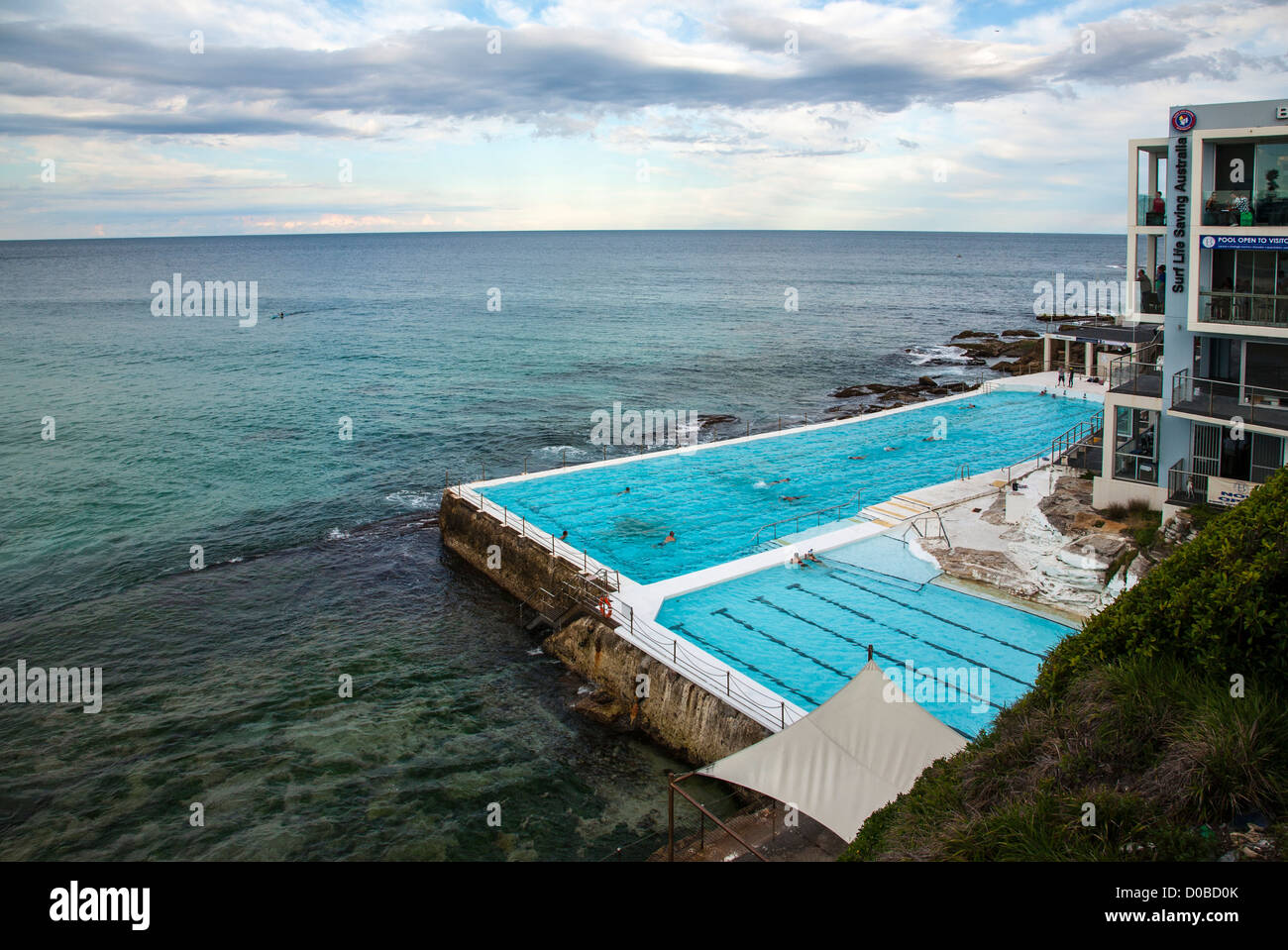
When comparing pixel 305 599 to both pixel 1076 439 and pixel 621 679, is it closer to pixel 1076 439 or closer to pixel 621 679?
pixel 621 679

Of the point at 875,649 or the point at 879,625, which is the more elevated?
the point at 879,625

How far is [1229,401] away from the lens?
2584cm

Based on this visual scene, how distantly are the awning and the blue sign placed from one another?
57.0 feet

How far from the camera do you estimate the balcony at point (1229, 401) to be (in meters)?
24.4

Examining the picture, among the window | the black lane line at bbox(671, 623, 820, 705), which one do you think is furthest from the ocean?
the window

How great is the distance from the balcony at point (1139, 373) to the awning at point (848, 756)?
17311 mm

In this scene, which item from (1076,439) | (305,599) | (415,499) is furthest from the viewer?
(415,499)

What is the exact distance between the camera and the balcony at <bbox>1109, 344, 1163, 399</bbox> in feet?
92.3

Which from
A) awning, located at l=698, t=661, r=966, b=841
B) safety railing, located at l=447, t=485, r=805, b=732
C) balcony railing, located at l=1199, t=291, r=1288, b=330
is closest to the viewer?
awning, located at l=698, t=661, r=966, b=841

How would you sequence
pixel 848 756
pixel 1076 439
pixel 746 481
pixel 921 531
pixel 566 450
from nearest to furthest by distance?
1. pixel 848 756
2. pixel 921 531
3. pixel 746 481
4. pixel 1076 439
5. pixel 566 450

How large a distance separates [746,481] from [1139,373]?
1525 cm

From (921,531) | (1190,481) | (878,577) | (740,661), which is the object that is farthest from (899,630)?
(1190,481)

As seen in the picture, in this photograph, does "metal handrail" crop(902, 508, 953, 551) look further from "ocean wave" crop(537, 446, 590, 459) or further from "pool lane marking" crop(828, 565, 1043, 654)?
"ocean wave" crop(537, 446, 590, 459)
